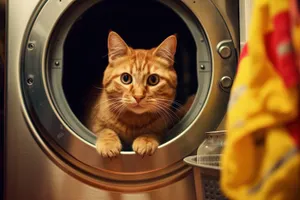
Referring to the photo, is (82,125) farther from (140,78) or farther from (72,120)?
(140,78)

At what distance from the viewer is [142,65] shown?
1.12 meters

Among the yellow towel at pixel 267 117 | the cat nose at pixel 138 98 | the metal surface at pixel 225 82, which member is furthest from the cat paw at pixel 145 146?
the yellow towel at pixel 267 117

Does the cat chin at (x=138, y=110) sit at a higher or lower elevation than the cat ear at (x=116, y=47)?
lower

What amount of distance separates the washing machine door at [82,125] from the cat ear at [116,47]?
127 mm

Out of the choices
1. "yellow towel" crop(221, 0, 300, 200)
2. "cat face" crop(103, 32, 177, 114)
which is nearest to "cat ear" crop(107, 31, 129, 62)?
"cat face" crop(103, 32, 177, 114)

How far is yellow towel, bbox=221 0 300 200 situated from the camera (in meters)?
0.39

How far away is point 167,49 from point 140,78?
0.15 metres

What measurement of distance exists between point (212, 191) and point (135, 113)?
43 centimetres

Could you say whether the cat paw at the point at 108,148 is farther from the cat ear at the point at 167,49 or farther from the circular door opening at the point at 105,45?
the cat ear at the point at 167,49

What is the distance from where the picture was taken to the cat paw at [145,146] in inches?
39.9

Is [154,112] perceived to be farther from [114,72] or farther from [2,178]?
[2,178]

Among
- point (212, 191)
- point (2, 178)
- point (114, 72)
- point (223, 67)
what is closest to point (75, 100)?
point (114, 72)

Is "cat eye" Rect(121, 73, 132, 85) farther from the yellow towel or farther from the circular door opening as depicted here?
the yellow towel

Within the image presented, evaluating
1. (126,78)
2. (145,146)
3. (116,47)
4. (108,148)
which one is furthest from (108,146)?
(116,47)
